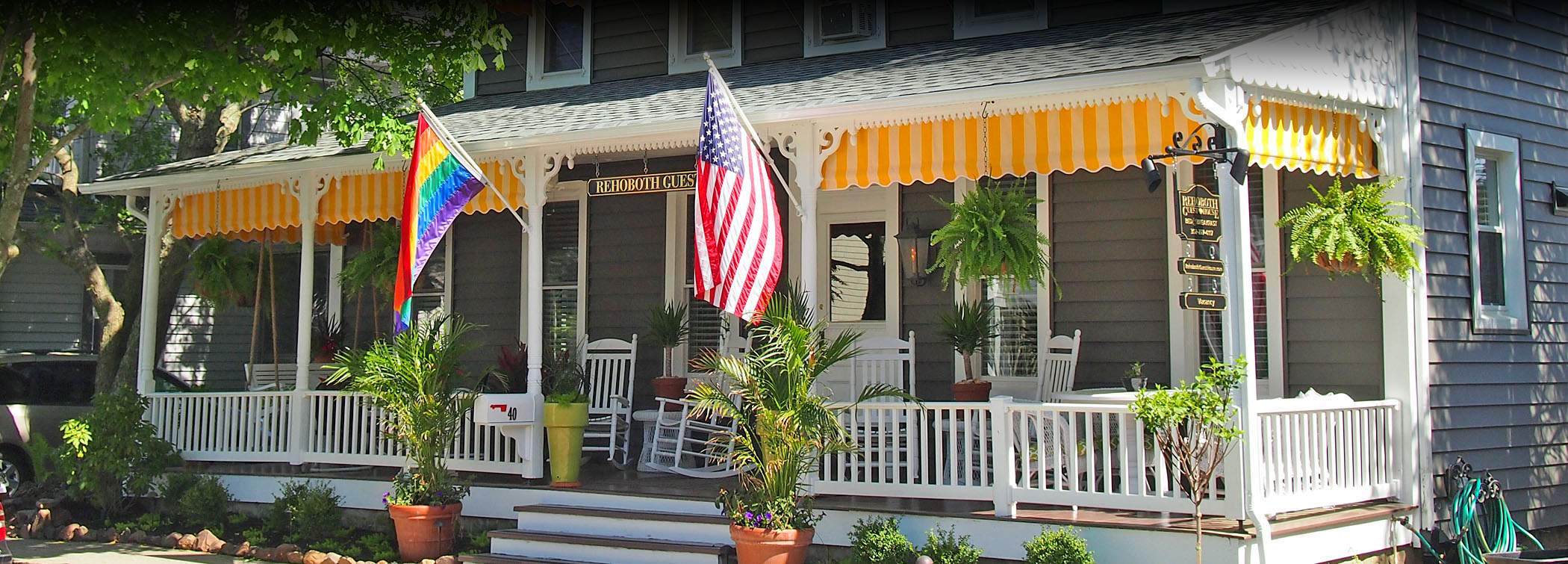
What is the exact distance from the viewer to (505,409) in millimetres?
9375

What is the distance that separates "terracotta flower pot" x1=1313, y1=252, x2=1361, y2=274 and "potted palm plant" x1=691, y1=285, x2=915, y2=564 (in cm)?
251

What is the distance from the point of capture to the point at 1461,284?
27.5 feet

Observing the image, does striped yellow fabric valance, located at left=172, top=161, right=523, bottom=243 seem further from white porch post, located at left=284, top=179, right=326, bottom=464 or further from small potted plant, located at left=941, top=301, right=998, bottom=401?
small potted plant, located at left=941, top=301, right=998, bottom=401

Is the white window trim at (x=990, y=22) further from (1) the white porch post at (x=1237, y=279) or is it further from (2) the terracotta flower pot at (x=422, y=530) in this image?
(2) the terracotta flower pot at (x=422, y=530)

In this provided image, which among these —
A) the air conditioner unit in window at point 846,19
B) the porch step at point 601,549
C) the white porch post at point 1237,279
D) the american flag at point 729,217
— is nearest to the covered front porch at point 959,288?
the white porch post at point 1237,279

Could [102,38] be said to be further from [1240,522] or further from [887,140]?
[1240,522]

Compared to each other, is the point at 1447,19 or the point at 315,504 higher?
the point at 1447,19

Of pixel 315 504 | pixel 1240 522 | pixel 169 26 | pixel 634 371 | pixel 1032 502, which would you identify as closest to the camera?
pixel 1240 522

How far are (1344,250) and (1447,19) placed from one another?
8.02ft

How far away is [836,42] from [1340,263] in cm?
493

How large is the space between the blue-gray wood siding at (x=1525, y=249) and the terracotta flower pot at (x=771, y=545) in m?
4.09

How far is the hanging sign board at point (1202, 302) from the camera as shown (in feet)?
22.0

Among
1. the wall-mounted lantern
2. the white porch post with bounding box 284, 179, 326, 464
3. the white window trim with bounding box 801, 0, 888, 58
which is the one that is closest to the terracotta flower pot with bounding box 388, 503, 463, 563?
the white porch post with bounding box 284, 179, 326, 464

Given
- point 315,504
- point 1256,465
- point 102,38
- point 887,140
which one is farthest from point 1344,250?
point 102,38
